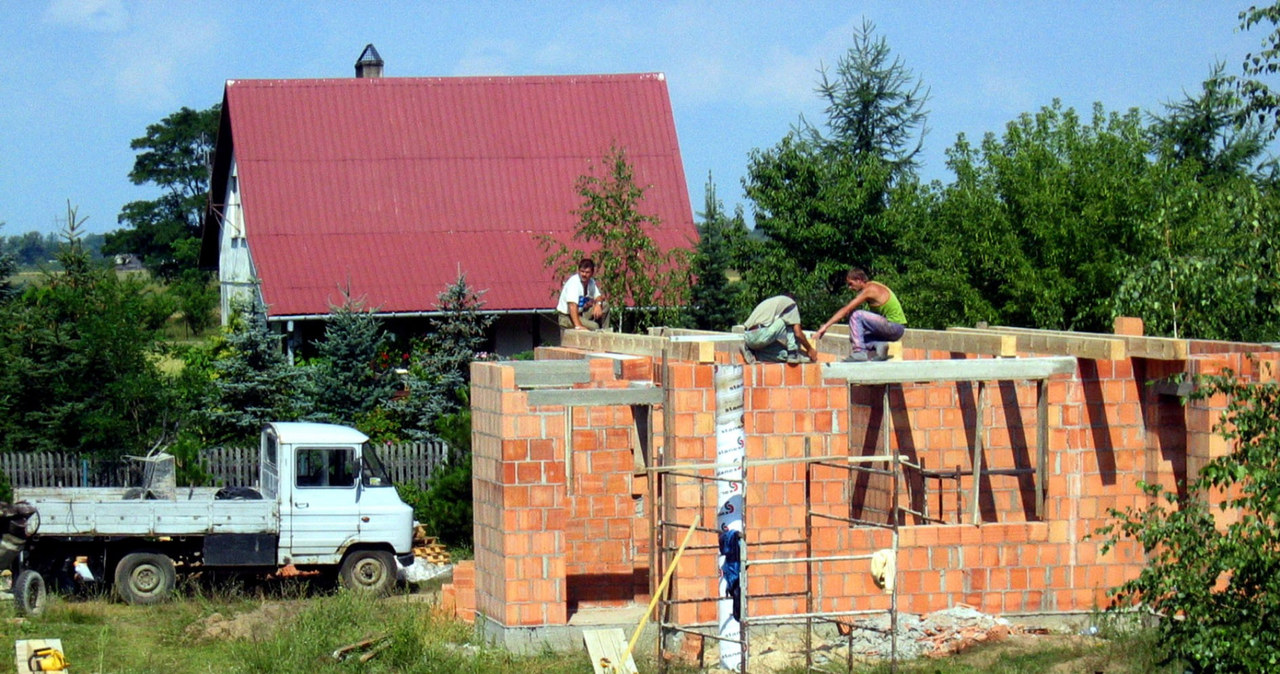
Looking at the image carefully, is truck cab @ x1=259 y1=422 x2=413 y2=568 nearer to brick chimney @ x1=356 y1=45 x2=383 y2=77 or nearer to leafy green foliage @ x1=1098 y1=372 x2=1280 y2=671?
leafy green foliage @ x1=1098 y1=372 x2=1280 y2=671

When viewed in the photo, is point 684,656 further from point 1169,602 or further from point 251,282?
point 251,282

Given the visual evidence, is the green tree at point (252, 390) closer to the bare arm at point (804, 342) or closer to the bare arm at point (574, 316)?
the bare arm at point (574, 316)

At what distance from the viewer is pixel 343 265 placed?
96.4 feet

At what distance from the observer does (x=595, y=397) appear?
1225cm

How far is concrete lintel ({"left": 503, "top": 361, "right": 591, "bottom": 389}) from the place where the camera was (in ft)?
41.5

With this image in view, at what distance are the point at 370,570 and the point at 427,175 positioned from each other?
48.4 ft

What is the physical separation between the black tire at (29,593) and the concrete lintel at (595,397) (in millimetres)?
6517

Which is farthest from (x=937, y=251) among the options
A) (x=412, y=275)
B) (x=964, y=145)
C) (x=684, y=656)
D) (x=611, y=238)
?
(x=684, y=656)

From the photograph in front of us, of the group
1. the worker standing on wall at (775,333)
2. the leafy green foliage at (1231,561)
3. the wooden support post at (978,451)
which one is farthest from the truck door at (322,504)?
the leafy green foliage at (1231,561)

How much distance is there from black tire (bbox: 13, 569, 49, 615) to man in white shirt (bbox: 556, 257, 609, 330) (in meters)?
6.21

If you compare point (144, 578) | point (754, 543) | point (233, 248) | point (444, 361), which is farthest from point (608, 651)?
point (233, 248)

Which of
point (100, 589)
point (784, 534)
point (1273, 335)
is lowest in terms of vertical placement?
point (100, 589)

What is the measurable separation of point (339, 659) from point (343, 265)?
58.9ft

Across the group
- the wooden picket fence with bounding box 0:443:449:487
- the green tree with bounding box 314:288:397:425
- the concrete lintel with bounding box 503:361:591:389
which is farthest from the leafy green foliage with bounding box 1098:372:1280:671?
the green tree with bounding box 314:288:397:425
